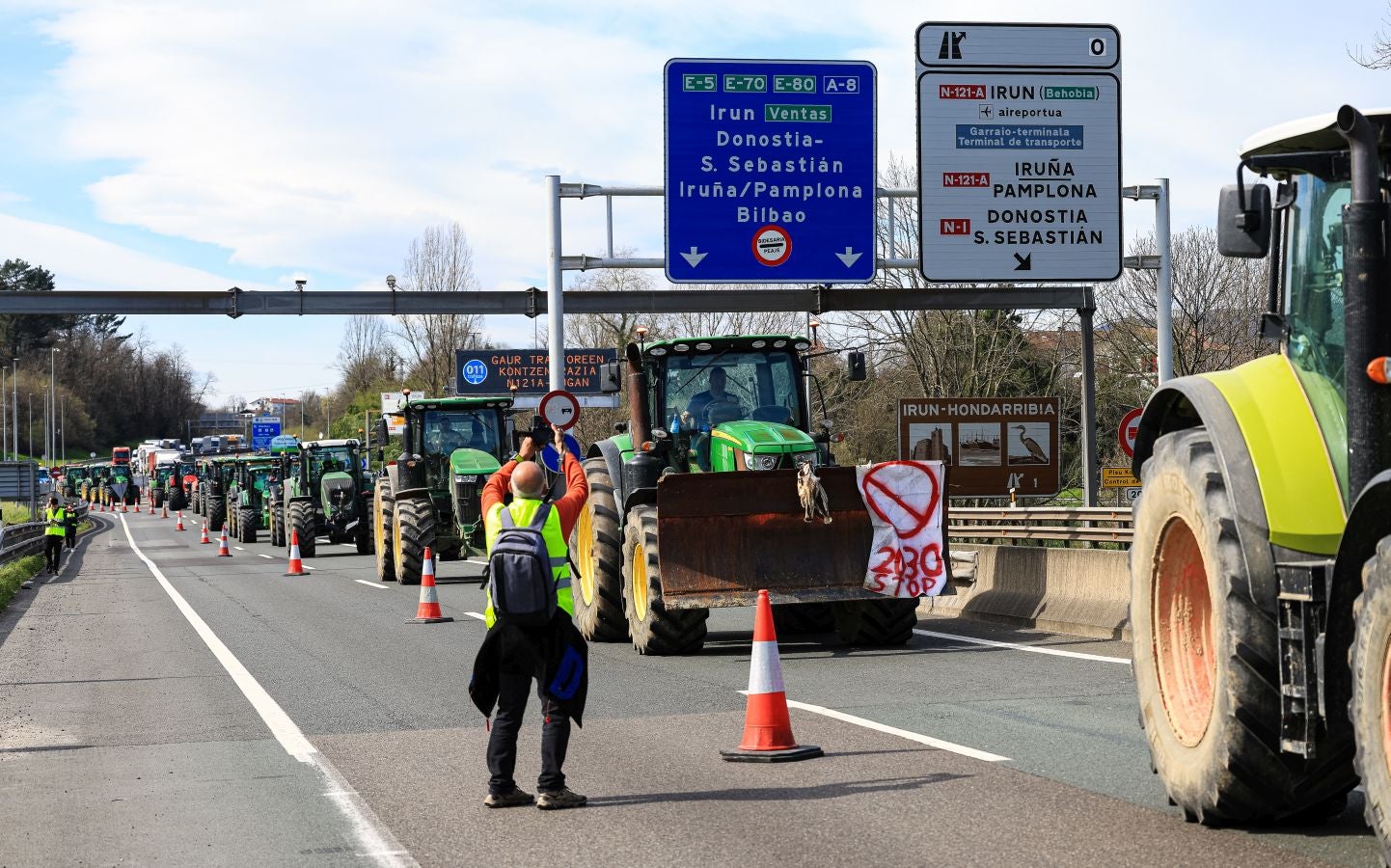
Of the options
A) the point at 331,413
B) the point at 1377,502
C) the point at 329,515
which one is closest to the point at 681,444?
the point at 1377,502

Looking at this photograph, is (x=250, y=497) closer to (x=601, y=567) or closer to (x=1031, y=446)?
(x=1031, y=446)

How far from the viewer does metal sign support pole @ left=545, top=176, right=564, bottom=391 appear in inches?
890

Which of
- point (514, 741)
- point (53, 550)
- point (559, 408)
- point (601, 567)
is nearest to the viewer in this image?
point (514, 741)

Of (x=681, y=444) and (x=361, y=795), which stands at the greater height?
(x=681, y=444)

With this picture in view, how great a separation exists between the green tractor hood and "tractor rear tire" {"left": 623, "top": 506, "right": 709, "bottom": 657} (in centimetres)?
1099

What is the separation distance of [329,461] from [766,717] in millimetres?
32829

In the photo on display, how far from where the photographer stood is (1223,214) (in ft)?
21.2

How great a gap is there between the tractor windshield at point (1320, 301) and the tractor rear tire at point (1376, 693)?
924mm

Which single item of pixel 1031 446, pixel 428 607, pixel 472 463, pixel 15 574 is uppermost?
pixel 1031 446

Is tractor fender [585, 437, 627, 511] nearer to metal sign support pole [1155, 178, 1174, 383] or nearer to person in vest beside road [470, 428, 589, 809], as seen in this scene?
person in vest beside road [470, 428, 589, 809]

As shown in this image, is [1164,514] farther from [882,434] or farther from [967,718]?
[882,434]

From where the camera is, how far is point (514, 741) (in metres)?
A: 7.72

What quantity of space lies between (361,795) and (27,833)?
1528 millimetres

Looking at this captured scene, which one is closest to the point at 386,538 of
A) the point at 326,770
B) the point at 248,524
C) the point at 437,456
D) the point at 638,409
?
the point at 437,456
